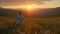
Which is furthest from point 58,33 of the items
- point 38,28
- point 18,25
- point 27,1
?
point 27,1

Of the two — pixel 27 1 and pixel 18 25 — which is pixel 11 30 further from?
pixel 27 1

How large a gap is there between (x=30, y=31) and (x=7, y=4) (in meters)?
14.8

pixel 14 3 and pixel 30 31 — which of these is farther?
pixel 14 3

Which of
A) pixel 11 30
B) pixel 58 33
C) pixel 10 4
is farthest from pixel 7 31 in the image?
pixel 10 4

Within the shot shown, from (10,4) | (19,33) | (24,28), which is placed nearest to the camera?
(19,33)

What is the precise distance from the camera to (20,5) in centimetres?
2620

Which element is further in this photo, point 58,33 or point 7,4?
point 7,4

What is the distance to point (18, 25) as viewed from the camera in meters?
12.3

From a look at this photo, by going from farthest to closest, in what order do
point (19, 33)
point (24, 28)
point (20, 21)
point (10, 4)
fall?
point (10, 4) < point (20, 21) < point (24, 28) < point (19, 33)

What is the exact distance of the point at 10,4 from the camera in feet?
83.7

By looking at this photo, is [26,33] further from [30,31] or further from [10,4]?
[10,4]

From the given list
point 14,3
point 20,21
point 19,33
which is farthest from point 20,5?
point 19,33

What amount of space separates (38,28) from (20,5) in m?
14.7

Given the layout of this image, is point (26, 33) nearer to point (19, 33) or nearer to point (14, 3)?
point (19, 33)
